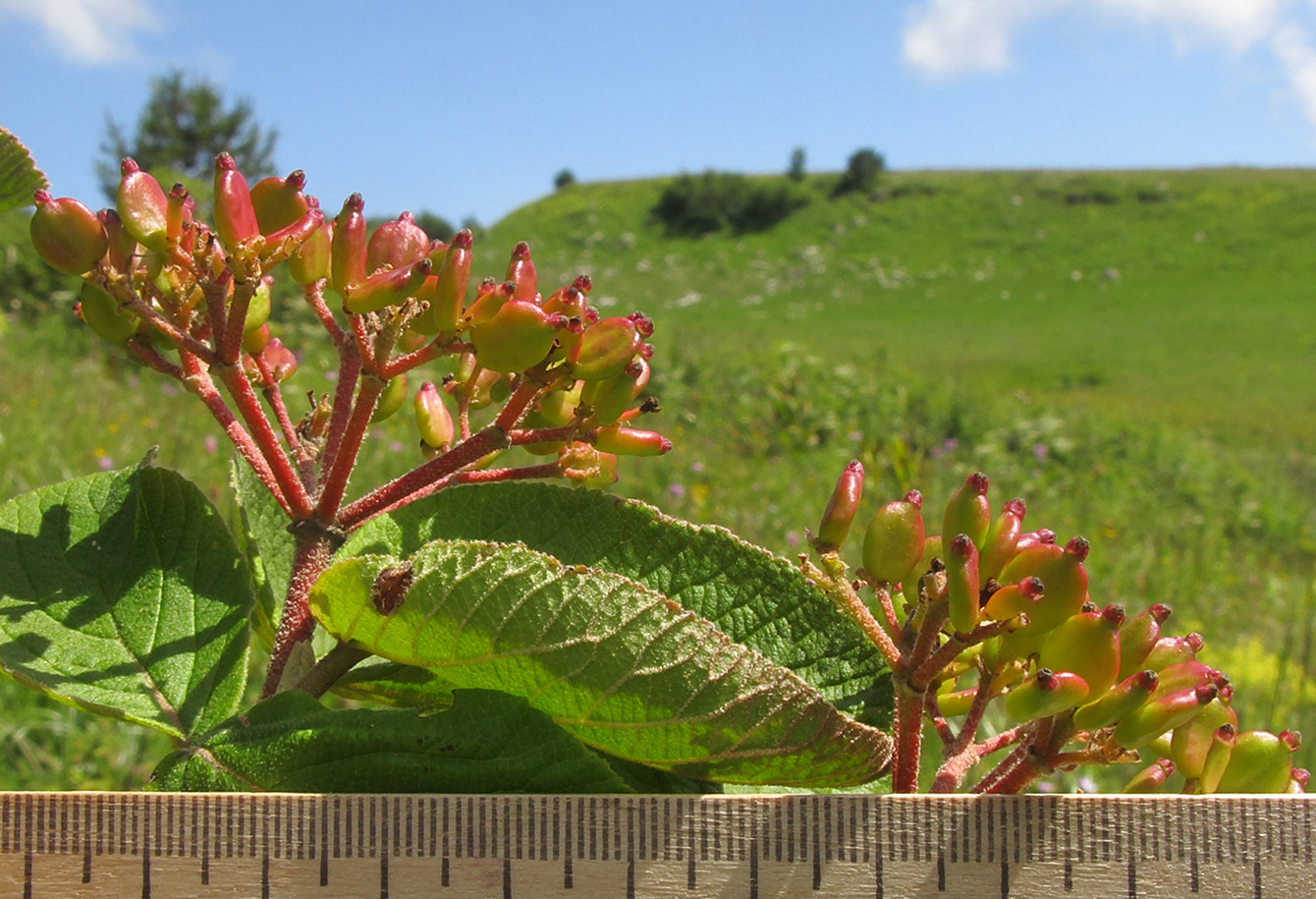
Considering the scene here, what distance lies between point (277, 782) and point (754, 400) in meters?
9.25

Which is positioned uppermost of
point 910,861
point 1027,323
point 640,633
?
point 1027,323

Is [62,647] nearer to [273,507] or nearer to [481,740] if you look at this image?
[273,507]

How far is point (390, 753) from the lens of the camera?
76cm

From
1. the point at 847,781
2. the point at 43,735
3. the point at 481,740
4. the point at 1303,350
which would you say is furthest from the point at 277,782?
the point at 1303,350

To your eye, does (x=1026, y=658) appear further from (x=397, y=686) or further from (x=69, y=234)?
(x=69, y=234)

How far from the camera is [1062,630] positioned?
29.0 inches

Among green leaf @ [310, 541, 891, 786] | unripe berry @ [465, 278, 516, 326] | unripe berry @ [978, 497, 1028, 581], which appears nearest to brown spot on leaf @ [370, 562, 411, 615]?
green leaf @ [310, 541, 891, 786]

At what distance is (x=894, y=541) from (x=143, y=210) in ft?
2.20

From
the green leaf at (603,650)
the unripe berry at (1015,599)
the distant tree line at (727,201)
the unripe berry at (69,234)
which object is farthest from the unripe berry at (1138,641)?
the distant tree line at (727,201)

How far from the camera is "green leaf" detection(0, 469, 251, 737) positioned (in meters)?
0.82

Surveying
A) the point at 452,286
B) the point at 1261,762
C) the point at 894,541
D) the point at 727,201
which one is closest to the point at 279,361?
the point at 452,286

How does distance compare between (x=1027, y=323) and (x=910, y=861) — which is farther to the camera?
(x=1027, y=323)

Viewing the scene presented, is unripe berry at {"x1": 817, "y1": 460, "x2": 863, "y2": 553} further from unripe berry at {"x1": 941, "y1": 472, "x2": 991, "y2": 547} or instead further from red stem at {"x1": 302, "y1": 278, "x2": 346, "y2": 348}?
red stem at {"x1": 302, "y1": 278, "x2": 346, "y2": 348}

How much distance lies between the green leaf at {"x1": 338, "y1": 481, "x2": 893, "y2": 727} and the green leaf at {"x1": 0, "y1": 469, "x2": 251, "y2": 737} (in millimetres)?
156
